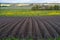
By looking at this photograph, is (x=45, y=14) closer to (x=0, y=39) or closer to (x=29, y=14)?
(x=29, y=14)

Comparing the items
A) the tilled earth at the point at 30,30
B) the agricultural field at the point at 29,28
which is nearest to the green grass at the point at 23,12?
the agricultural field at the point at 29,28

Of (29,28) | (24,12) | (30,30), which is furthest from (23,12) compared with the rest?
(30,30)

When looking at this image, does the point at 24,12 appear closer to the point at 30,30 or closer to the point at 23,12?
the point at 23,12

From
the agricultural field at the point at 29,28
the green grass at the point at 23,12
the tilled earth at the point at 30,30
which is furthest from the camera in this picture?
the green grass at the point at 23,12

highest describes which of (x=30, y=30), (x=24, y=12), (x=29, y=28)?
(x=30, y=30)

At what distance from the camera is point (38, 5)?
20516 mm

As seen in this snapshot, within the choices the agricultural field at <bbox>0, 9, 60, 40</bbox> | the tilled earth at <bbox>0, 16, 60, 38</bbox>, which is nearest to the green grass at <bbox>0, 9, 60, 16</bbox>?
the agricultural field at <bbox>0, 9, 60, 40</bbox>

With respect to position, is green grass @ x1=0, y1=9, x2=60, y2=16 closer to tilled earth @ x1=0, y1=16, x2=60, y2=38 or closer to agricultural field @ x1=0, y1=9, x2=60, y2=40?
agricultural field @ x1=0, y1=9, x2=60, y2=40

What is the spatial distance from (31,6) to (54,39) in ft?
44.7

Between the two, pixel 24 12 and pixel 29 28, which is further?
pixel 24 12

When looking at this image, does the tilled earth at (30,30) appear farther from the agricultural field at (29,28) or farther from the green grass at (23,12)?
the green grass at (23,12)

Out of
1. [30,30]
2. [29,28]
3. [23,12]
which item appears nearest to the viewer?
[30,30]

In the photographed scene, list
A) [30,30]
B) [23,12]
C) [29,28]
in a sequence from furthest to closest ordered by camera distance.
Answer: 1. [23,12]
2. [29,28]
3. [30,30]

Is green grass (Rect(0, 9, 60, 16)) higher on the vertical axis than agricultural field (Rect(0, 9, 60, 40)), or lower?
lower
